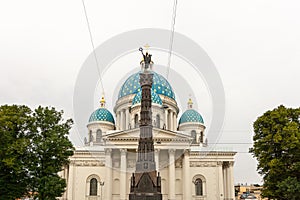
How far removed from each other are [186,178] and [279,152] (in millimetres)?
15382

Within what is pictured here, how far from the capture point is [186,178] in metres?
38.7

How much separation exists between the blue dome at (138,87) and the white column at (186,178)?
40.0 ft

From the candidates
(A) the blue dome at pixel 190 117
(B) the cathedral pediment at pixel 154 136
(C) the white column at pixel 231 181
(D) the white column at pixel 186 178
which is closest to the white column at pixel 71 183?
(B) the cathedral pediment at pixel 154 136

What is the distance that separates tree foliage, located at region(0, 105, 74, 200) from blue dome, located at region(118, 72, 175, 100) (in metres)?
24.0

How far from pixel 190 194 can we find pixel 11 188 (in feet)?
71.1

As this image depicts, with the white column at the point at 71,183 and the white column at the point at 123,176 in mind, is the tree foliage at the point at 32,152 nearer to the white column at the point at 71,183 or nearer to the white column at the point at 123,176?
the white column at the point at 123,176

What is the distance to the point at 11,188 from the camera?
74.4ft

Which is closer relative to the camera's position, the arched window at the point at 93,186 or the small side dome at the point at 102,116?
the arched window at the point at 93,186

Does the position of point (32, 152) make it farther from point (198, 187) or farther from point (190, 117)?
point (190, 117)

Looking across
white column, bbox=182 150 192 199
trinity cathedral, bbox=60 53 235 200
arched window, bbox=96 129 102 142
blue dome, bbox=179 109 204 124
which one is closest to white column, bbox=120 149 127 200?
trinity cathedral, bbox=60 53 235 200

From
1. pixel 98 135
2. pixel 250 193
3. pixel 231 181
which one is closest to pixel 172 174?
pixel 231 181

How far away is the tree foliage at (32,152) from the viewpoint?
22.6m

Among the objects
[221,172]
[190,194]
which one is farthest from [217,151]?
[190,194]

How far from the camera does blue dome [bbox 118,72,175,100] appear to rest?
48.8 meters
